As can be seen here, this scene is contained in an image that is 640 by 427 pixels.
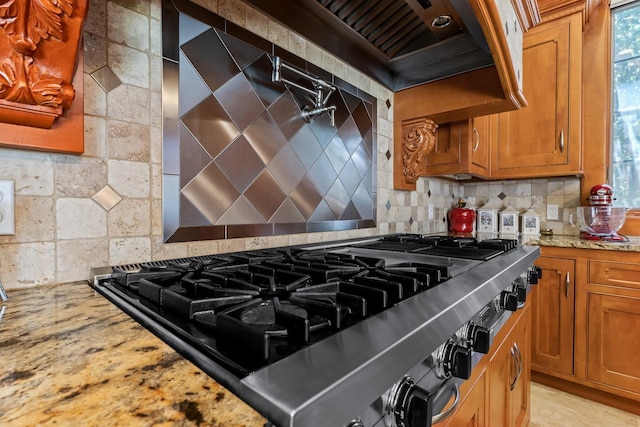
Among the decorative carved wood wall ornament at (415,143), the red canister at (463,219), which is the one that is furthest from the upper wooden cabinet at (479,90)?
the red canister at (463,219)

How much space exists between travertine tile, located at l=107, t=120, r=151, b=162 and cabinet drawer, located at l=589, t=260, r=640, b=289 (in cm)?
218

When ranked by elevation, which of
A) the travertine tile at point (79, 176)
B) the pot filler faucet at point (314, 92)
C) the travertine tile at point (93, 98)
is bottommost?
the travertine tile at point (79, 176)

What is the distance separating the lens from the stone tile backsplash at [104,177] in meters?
0.70

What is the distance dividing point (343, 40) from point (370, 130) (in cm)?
Result: 52

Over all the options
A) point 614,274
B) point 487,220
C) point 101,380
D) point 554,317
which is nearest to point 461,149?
point 487,220

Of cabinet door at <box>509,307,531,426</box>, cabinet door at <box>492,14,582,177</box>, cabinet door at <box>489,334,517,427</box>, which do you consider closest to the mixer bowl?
cabinet door at <box>492,14,582,177</box>

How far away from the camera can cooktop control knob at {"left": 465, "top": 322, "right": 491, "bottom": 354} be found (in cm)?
68

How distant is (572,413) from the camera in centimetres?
172

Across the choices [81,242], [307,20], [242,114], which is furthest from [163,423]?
[307,20]

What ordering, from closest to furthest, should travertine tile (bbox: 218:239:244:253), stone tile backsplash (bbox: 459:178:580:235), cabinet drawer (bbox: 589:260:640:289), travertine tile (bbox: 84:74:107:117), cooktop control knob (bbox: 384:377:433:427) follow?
1. cooktop control knob (bbox: 384:377:433:427)
2. travertine tile (bbox: 84:74:107:117)
3. travertine tile (bbox: 218:239:244:253)
4. cabinet drawer (bbox: 589:260:640:289)
5. stone tile backsplash (bbox: 459:178:580:235)

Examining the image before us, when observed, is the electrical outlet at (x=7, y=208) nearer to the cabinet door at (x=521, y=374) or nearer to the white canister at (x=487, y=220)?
the cabinet door at (x=521, y=374)

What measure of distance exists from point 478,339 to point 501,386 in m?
0.53

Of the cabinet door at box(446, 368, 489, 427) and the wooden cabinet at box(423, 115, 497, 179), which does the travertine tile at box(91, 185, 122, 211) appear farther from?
the wooden cabinet at box(423, 115, 497, 179)

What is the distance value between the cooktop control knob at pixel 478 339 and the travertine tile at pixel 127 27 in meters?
1.07
